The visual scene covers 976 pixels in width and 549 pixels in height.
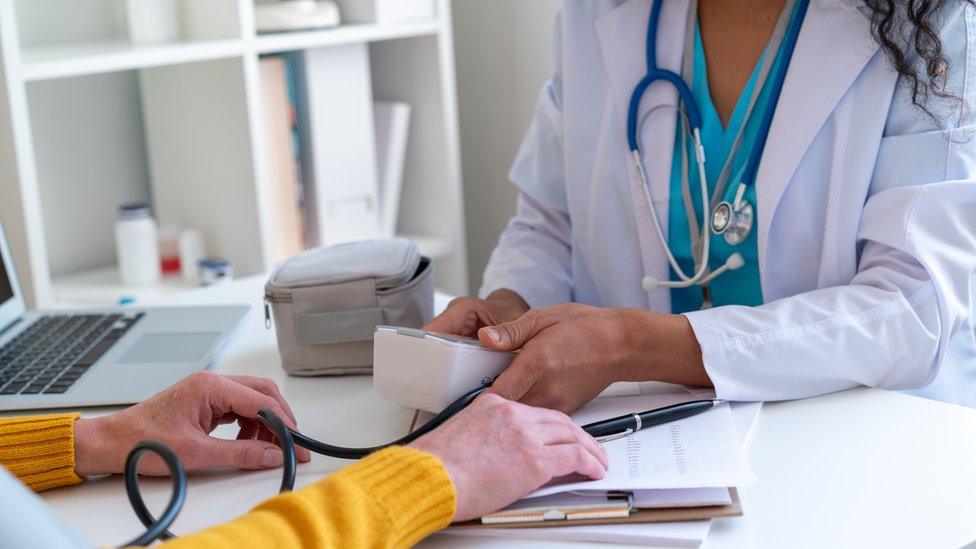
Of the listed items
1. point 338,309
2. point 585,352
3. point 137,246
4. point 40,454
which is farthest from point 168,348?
point 137,246

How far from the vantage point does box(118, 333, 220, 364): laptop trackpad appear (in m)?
1.22

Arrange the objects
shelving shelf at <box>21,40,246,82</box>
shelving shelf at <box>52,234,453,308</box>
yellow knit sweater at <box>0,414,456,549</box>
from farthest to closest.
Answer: shelving shelf at <box>52,234,453,308</box> < shelving shelf at <box>21,40,246,82</box> < yellow knit sweater at <box>0,414,456,549</box>

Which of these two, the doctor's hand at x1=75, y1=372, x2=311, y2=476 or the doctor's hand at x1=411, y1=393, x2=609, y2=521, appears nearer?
the doctor's hand at x1=411, y1=393, x2=609, y2=521

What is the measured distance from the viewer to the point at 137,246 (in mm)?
2043

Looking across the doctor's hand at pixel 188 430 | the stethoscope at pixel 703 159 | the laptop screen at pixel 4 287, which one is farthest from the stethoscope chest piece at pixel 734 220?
the laptop screen at pixel 4 287

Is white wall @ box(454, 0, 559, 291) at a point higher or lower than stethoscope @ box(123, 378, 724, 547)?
higher

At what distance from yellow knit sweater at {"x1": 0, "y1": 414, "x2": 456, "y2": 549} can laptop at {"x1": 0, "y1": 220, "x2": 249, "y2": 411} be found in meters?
0.42

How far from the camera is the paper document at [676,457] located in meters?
0.81

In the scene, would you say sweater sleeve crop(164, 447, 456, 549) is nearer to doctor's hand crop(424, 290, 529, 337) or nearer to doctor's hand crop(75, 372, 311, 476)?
doctor's hand crop(75, 372, 311, 476)

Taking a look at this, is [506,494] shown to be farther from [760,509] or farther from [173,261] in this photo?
[173,261]

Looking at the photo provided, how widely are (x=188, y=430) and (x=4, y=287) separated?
21.4 inches

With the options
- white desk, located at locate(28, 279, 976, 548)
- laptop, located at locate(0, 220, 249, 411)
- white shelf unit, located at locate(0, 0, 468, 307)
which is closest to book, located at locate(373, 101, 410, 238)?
white shelf unit, located at locate(0, 0, 468, 307)

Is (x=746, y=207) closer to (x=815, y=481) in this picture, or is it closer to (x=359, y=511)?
(x=815, y=481)

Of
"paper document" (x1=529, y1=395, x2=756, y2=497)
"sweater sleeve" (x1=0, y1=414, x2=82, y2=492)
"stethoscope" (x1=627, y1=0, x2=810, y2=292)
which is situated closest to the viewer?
"paper document" (x1=529, y1=395, x2=756, y2=497)
